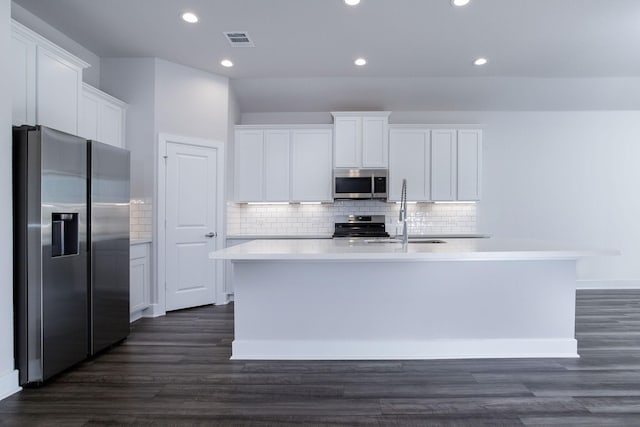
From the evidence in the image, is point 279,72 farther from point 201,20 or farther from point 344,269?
point 344,269

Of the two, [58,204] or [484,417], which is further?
[58,204]

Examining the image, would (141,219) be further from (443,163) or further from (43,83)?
(443,163)

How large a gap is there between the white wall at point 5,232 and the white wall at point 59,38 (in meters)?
1.25

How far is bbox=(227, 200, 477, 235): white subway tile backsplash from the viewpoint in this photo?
6.11 metres

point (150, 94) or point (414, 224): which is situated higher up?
point (150, 94)

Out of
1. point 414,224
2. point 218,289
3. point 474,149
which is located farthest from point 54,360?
point 474,149

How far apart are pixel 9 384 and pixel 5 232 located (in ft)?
3.28

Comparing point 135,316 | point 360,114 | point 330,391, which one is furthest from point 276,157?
point 330,391

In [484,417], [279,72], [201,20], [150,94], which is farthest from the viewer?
[279,72]

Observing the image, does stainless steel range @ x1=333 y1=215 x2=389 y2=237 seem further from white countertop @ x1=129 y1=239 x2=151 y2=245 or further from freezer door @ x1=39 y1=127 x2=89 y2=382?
freezer door @ x1=39 y1=127 x2=89 y2=382

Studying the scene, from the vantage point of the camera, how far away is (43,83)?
10.4 ft

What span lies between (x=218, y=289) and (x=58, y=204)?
2772 millimetres

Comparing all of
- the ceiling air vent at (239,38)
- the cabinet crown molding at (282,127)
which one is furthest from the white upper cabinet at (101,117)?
the cabinet crown molding at (282,127)

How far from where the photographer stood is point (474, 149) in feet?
19.1
